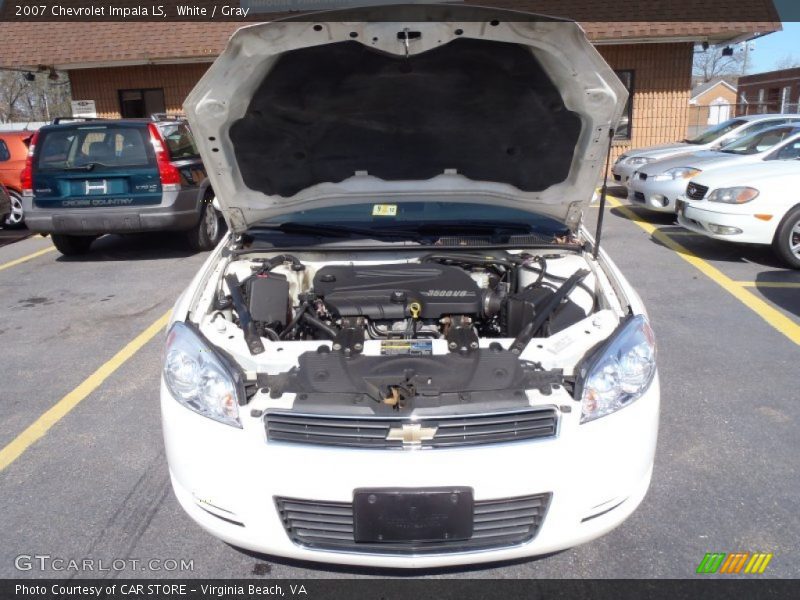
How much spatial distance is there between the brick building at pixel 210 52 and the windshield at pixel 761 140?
4.31m

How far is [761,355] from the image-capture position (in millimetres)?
4422

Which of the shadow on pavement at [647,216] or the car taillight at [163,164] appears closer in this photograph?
the car taillight at [163,164]

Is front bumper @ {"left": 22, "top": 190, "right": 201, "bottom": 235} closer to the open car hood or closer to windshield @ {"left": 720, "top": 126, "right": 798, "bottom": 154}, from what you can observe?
the open car hood

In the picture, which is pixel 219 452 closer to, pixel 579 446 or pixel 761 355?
pixel 579 446

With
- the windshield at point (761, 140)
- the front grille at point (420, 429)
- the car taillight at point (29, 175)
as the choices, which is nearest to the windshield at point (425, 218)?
the front grille at point (420, 429)

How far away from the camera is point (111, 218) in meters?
7.22

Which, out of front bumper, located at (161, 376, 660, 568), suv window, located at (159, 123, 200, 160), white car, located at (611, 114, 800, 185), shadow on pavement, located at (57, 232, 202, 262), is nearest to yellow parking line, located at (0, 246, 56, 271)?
shadow on pavement, located at (57, 232, 202, 262)

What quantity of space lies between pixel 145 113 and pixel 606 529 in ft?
55.6

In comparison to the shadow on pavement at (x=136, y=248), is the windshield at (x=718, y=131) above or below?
above

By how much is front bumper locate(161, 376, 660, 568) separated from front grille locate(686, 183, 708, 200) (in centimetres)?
577

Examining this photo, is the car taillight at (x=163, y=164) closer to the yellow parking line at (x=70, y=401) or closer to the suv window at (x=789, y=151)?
the yellow parking line at (x=70, y=401)

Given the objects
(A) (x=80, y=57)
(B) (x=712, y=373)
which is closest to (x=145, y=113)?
(A) (x=80, y=57)

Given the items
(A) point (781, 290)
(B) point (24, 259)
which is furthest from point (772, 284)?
(B) point (24, 259)

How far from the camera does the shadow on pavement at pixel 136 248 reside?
7.88 metres
